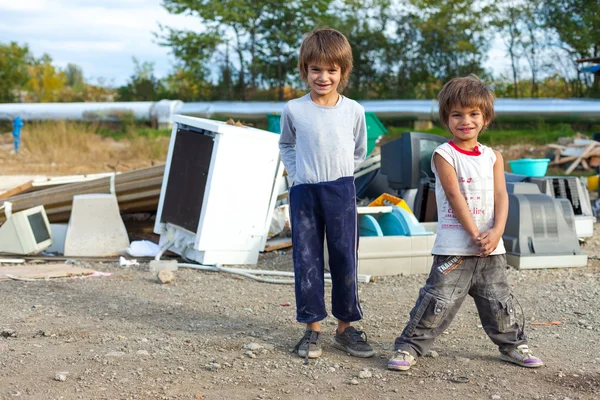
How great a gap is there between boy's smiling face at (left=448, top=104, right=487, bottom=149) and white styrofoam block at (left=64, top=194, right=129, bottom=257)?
457 centimetres

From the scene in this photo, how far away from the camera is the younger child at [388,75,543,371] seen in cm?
389

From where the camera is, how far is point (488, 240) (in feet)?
12.6

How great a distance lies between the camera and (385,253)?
6676mm

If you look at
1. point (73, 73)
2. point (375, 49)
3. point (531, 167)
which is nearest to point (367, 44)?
point (375, 49)

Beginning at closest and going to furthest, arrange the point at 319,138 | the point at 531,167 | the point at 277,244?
the point at 319,138, the point at 277,244, the point at 531,167

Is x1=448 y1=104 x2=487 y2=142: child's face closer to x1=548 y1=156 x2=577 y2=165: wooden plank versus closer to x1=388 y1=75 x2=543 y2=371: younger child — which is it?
x1=388 y1=75 x2=543 y2=371: younger child

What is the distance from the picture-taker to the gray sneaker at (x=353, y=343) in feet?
13.7


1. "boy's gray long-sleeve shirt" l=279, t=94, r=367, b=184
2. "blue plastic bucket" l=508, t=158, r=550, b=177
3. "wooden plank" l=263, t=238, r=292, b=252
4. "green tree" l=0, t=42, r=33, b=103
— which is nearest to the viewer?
"boy's gray long-sleeve shirt" l=279, t=94, r=367, b=184

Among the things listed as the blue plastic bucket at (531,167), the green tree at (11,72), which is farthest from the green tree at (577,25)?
the green tree at (11,72)

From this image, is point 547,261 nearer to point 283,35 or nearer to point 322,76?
point 322,76

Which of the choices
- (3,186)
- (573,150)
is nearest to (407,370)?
(3,186)

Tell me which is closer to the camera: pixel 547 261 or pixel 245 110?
pixel 547 261

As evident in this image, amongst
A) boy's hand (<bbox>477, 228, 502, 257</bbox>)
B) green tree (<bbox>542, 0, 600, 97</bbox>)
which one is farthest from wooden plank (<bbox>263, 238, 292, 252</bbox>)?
green tree (<bbox>542, 0, 600, 97</bbox>)

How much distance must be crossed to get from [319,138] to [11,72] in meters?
28.6
